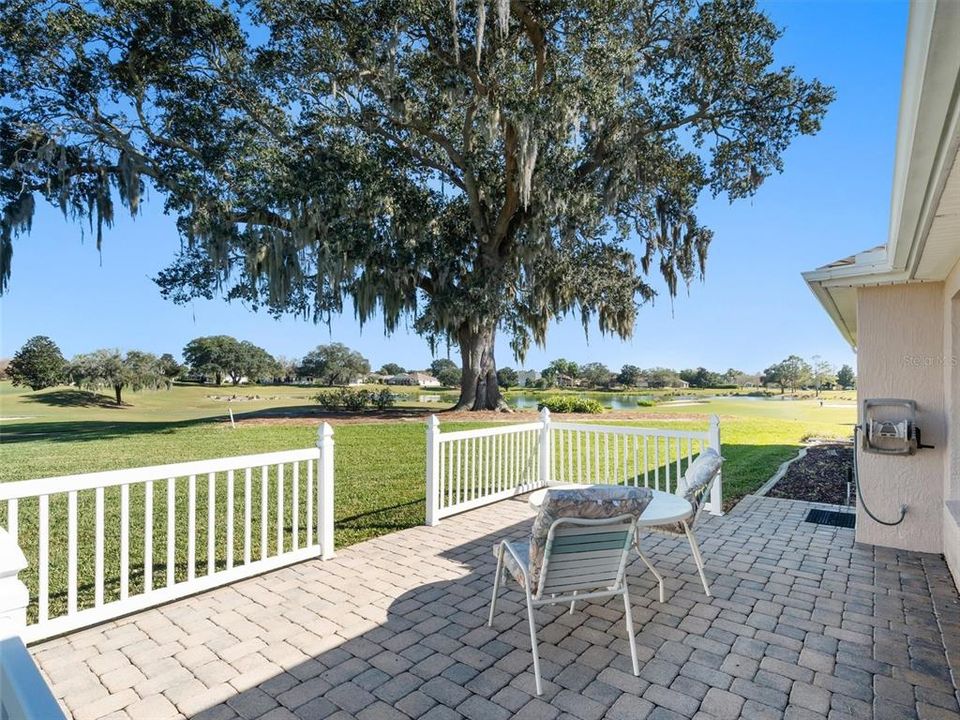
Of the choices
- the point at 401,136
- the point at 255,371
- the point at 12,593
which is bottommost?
the point at 12,593

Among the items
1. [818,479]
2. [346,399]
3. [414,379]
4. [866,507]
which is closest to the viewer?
[866,507]

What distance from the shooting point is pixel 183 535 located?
4.91 metres

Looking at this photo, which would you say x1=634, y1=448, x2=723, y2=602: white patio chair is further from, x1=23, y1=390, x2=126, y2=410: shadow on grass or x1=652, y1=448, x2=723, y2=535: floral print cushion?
x1=23, y1=390, x2=126, y2=410: shadow on grass

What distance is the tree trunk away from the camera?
45.1ft

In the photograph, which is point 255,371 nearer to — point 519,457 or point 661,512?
point 519,457

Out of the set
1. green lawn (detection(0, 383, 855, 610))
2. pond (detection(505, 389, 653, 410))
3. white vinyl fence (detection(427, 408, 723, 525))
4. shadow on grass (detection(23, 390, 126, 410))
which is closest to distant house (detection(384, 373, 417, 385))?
green lawn (detection(0, 383, 855, 610))

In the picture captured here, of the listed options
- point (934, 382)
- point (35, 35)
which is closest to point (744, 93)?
point (934, 382)

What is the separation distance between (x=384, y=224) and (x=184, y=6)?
222 inches

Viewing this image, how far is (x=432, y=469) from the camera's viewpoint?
16.0 ft

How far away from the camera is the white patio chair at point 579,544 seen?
7.89ft

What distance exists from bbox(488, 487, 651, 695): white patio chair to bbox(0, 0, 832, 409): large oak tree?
332 inches

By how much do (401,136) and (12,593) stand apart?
12357 millimetres

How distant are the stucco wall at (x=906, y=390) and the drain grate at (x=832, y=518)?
67cm

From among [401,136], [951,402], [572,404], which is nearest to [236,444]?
[401,136]
